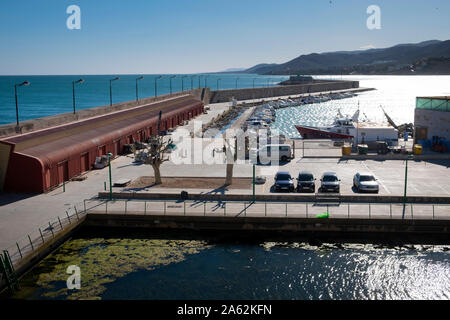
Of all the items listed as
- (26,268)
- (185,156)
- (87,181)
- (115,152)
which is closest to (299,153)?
(185,156)

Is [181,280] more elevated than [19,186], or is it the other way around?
[19,186]

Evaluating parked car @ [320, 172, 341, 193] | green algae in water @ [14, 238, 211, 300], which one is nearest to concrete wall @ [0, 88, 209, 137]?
green algae in water @ [14, 238, 211, 300]

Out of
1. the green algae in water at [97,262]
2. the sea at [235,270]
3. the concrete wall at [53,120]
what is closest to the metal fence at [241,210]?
the sea at [235,270]

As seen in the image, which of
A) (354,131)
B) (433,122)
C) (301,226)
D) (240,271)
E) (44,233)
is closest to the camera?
(240,271)

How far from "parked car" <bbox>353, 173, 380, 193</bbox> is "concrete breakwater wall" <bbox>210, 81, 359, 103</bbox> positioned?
88.9 m

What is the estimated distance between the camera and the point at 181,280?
1928 centimetres

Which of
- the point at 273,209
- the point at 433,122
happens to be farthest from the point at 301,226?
the point at 433,122

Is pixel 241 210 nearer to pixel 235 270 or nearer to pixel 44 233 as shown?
pixel 235 270

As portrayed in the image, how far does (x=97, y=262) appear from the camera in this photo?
68.4ft

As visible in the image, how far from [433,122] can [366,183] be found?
19496 mm

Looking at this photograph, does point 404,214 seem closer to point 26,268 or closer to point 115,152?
point 26,268

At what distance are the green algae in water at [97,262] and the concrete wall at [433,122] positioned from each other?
28915mm

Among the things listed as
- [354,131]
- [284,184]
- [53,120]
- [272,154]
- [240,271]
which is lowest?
[240,271]

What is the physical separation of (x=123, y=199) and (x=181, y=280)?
957 centimetres
